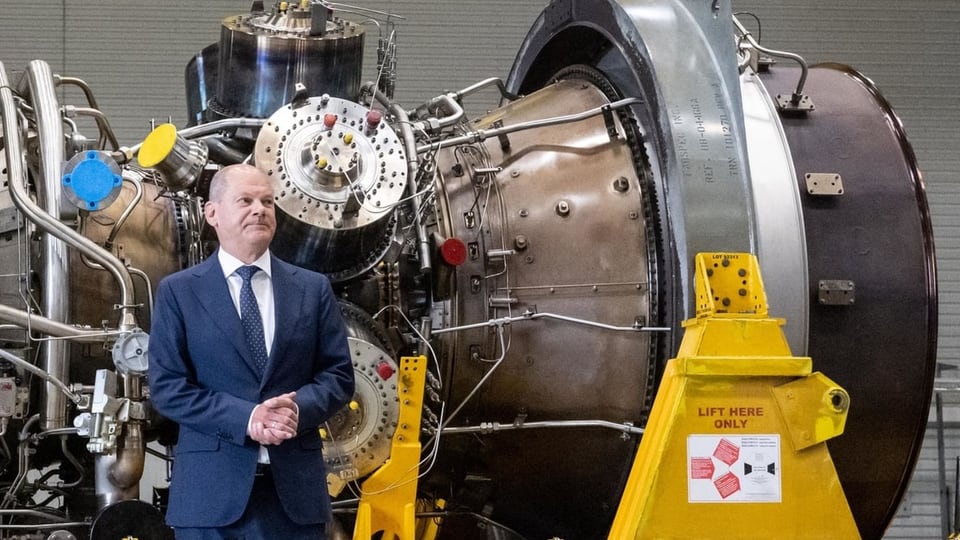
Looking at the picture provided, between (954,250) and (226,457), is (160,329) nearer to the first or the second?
(226,457)

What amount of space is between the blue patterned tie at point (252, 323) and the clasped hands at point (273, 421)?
136 mm

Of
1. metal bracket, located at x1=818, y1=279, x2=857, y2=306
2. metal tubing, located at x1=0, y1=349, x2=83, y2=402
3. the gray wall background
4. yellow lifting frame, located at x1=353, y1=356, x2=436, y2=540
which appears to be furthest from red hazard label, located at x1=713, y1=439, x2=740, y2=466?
the gray wall background

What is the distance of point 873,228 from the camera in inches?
153

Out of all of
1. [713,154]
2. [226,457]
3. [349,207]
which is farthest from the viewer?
[713,154]

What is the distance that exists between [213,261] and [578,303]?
1.46 meters

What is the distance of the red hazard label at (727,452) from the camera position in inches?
130

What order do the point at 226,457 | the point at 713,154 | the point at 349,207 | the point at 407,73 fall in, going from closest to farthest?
the point at 226,457 < the point at 349,207 < the point at 713,154 < the point at 407,73

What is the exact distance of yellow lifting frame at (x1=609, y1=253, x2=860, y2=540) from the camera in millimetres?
3283

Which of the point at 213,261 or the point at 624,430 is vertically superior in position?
the point at 213,261

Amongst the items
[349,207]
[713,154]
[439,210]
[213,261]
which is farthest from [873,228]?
[213,261]

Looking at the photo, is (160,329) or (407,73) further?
(407,73)

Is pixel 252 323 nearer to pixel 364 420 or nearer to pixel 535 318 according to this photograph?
pixel 364 420

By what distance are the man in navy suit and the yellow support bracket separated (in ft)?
2.70

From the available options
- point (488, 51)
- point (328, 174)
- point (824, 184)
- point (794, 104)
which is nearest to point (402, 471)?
point (328, 174)
